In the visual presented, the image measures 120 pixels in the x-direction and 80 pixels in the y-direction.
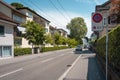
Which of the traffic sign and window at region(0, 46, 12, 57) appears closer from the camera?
the traffic sign

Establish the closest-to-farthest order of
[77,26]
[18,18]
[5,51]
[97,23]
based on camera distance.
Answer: [97,23]
[5,51]
[18,18]
[77,26]

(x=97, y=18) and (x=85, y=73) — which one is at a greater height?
(x=97, y=18)

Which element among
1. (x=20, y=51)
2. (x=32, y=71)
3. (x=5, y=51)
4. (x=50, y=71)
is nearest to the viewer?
(x=32, y=71)

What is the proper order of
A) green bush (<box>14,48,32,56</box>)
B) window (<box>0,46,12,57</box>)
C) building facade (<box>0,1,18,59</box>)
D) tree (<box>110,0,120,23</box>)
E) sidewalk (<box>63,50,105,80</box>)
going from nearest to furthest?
sidewalk (<box>63,50,105,80</box>), tree (<box>110,0,120,23</box>), building facade (<box>0,1,18,59</box>), window (<box>0,46,12,57</box>), green bush (<box>14,48,32,56</box>)

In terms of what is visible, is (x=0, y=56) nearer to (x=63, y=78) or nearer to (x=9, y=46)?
(x=9, y=46)

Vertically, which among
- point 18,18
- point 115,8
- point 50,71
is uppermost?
point 18,18

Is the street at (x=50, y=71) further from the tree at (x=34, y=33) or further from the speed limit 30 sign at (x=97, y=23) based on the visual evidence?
the tree at (x=34, y=33)

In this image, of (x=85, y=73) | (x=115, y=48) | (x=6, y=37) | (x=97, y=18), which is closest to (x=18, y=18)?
(x=6, y=37)

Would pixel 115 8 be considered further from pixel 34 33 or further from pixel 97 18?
pixel 34 33

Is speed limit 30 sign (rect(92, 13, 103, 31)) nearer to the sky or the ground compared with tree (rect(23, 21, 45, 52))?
nearer to the ground

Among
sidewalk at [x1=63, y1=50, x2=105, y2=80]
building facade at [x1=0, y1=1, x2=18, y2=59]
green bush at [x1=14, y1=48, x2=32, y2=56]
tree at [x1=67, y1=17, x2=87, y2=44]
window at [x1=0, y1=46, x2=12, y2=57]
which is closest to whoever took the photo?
sidewalk at [x1=63, y1=50, x2=105, y2=80]

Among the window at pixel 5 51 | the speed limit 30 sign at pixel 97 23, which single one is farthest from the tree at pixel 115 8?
the window at pixel 5 51

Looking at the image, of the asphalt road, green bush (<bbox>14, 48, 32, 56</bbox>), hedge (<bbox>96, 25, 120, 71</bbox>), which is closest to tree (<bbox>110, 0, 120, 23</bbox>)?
the asphalt road

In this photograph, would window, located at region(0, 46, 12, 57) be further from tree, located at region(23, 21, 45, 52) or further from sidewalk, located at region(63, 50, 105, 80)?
sidewalk, located at region(63, 50, 105, 80)
